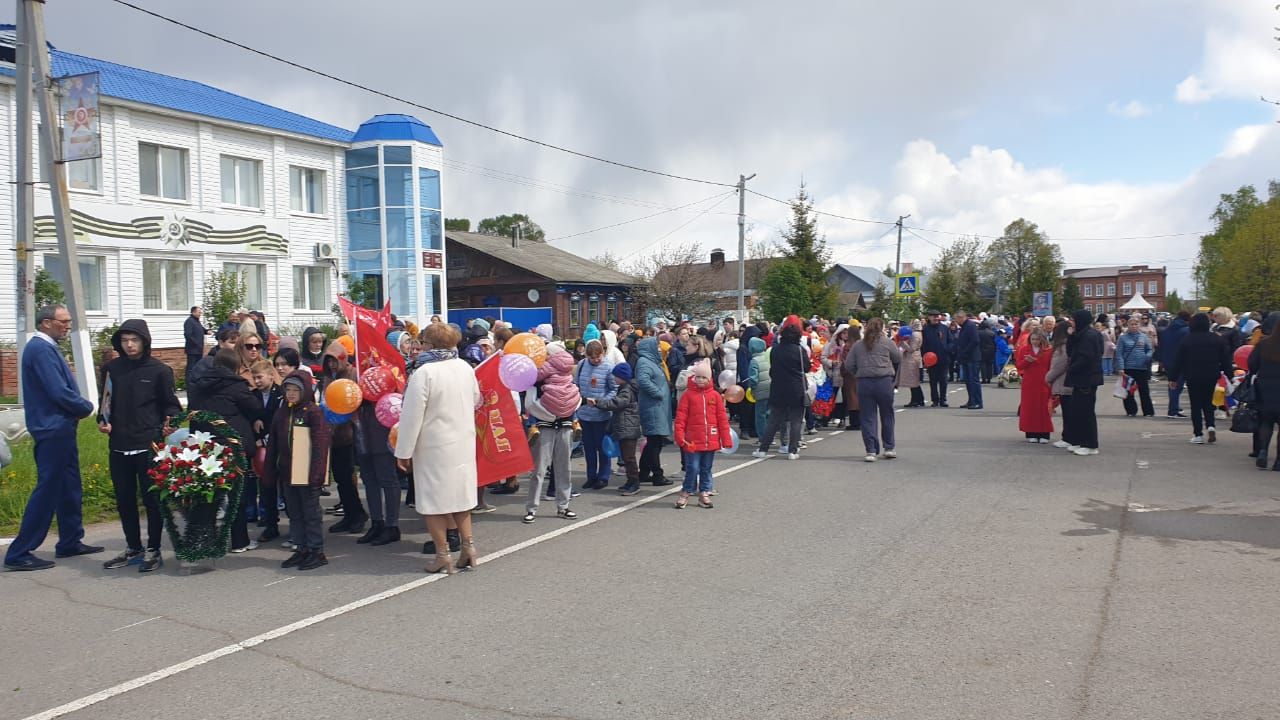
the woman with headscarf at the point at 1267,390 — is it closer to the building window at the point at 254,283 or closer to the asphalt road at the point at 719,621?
the asphalt road at the point at 719,621

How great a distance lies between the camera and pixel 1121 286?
158 m

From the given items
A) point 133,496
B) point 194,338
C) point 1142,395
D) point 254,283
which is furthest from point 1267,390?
point 254,283

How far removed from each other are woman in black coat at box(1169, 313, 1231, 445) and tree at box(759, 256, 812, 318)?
2010cm

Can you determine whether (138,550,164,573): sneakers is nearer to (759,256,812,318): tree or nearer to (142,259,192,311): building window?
(142,259,192,311): building window

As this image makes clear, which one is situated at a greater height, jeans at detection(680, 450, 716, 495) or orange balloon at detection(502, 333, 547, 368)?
orange balloon at detection(502, 333, 547, 368)

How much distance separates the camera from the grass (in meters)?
9.30

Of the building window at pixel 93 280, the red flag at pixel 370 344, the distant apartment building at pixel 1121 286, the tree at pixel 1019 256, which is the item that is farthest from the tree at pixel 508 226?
the distant apartment building at pixel 1121 286

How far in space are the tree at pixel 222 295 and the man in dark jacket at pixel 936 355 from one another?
1794cm

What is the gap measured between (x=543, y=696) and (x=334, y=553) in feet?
13.2

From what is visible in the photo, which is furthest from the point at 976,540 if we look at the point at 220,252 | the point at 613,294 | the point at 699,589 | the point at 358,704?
the point at 613,294

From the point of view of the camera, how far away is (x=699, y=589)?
21.8 ft

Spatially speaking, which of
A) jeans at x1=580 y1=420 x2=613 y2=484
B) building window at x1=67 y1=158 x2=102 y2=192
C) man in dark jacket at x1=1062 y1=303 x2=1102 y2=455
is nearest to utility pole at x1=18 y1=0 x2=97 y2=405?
jeans at x1=580 y1=420 x2=613 y2=484

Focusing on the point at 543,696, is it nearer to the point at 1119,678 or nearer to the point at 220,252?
the point at 1119,678

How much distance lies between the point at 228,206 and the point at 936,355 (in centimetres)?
2241
